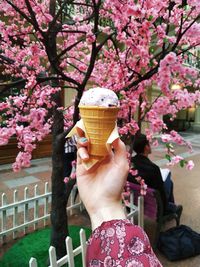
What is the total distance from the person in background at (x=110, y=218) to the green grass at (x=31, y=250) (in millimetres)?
2029

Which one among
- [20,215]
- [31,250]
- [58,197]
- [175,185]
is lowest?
[175,185]

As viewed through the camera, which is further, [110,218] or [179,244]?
[179,244]

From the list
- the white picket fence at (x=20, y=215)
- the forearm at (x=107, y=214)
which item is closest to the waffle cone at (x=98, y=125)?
the forearm at (x=107, y=214)

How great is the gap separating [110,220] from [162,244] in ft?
8.65

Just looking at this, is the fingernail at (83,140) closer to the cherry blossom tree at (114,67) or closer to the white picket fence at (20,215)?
the cherry blossom tree at (114,67)

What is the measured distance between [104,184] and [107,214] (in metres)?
0.12

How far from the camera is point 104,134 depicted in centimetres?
116

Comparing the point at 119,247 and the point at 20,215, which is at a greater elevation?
the point at 119,247

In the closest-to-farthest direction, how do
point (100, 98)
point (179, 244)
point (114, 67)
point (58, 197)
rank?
point (100, 98) → point (58, 197) → point (114, 67) → point (179, 244)

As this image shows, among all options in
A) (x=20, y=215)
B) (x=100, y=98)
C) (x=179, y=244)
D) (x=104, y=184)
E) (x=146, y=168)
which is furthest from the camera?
(x=20, y=215)

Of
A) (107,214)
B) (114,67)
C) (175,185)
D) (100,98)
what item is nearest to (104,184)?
(107,214)

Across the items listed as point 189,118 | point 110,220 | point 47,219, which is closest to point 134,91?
point 110,220

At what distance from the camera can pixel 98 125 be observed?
45.2 inches

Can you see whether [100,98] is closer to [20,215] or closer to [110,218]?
[110,218]
